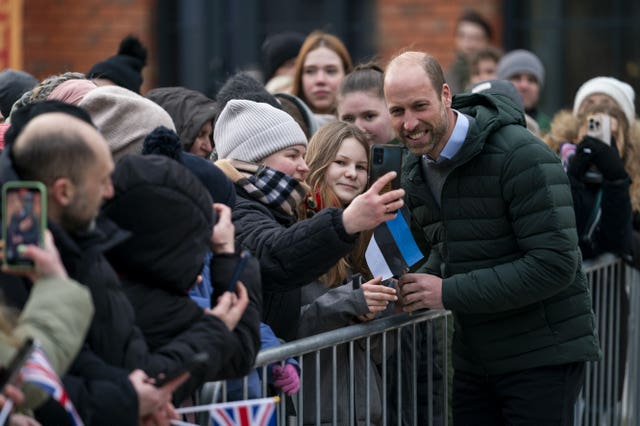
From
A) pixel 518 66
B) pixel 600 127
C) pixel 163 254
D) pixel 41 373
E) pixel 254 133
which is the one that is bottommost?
pixel 41 373

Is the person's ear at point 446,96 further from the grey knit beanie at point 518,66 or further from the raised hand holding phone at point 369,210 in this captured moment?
the grey knit beanie at point 518,66

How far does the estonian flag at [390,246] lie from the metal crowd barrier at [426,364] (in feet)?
0.68

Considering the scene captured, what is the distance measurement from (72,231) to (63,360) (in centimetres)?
33

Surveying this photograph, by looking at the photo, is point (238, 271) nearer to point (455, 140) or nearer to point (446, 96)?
point (455, 140)

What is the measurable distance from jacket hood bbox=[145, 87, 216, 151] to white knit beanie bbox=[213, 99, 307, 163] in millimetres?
683

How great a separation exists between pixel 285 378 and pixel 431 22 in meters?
6.77

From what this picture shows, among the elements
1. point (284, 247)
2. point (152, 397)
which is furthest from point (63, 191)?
point (284, 247)

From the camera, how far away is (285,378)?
347 cm

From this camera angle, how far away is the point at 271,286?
367 cm

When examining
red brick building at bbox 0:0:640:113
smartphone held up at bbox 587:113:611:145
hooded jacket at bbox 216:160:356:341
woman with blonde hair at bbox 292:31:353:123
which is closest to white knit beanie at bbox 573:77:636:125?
smartphone held up at bbox 587:113:611:145

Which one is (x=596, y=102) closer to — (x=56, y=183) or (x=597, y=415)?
(x=597, y=415)

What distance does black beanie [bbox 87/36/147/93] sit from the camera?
5.52 metres

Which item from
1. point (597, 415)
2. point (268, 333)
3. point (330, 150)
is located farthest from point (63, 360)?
point (597, 415)

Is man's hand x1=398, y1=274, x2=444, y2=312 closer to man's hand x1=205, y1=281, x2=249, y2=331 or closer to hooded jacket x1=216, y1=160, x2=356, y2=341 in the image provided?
hooded jacket x1=216, y1=160, x2=356, y2=341
